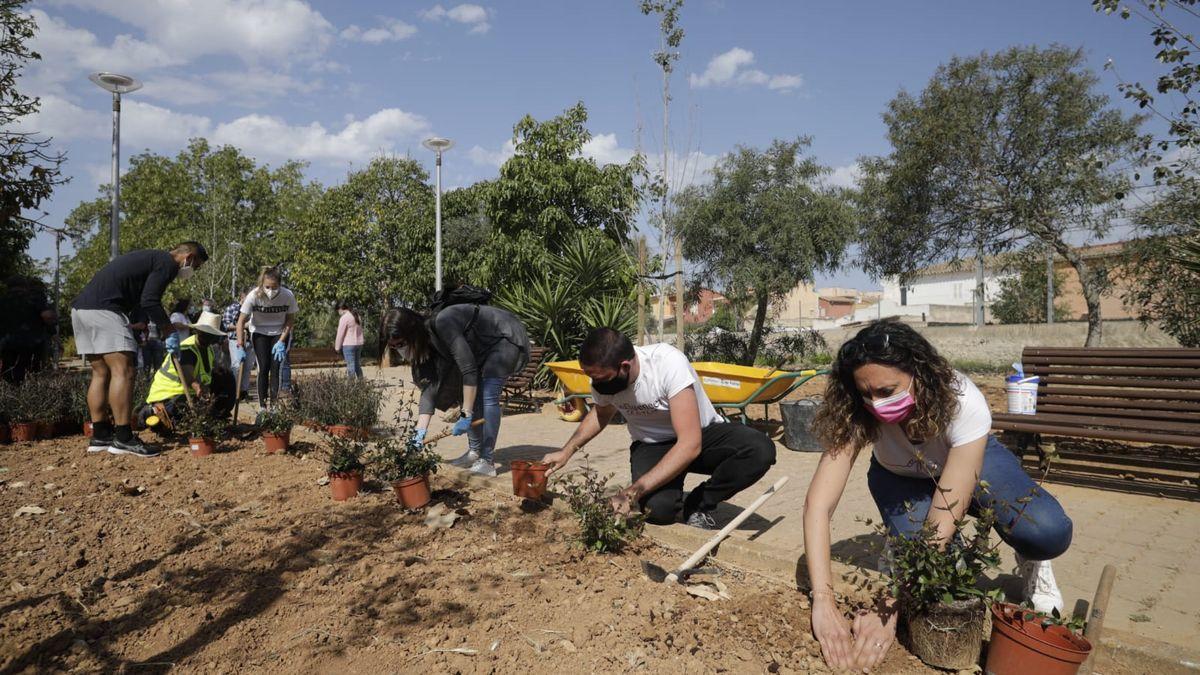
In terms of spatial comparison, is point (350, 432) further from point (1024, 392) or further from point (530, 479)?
point (1024, 392)

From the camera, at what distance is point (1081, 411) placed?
5.03 m

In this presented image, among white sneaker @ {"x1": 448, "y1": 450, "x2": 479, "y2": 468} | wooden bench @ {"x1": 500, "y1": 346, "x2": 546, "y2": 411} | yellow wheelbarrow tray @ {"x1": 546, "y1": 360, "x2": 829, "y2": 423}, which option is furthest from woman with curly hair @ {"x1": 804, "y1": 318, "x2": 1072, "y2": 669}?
wooden bench @ {"x1": 500, "y1": 346, "x2": 546, "y2": 411}

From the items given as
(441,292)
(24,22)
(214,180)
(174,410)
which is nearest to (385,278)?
(214,180)

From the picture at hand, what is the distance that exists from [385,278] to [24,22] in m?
16.2

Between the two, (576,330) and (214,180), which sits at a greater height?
(214,180)

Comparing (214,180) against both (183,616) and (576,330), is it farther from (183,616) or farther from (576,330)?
(183,616)

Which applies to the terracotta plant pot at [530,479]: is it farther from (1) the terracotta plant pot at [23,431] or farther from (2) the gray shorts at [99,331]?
(1) the terracotta plant pot at [23,431]

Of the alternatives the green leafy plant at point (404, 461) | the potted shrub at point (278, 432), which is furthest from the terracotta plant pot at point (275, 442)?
the green leafy plant at point (404, 461)

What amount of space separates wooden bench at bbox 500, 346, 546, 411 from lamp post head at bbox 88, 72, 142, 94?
7543mm

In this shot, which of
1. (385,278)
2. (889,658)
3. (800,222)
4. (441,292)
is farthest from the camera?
(385,278)

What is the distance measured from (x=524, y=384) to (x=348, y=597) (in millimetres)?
6294

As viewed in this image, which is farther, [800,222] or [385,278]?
[385,278]

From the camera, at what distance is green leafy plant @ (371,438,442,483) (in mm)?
3781

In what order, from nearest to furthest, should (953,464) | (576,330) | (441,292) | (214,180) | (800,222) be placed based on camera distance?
(953,464) < (441,292) < (576,330) < (800,222) < (214,180)
